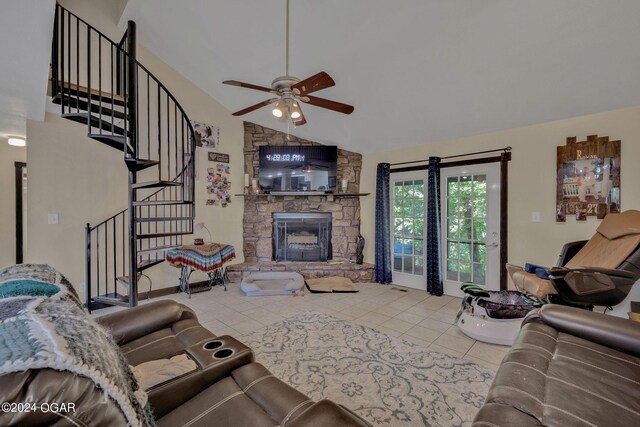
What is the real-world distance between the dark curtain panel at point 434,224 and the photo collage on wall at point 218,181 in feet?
10.9

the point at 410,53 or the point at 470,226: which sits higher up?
the point at 410,53

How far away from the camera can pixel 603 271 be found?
2.28 metres

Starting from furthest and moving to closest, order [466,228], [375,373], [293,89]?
[466,228]
[293,89]
[375,373]

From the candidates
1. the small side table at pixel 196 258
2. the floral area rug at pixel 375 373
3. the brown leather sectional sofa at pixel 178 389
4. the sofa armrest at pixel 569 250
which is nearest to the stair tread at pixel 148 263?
the small side table at pixel 196 258

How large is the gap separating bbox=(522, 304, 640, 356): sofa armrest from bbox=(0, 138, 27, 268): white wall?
679 cm

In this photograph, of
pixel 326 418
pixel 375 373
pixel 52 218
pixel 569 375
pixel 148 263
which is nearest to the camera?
pixel 326 418

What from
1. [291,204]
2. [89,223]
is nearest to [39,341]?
[89,223]

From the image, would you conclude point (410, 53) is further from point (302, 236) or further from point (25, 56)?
point (25, 56)

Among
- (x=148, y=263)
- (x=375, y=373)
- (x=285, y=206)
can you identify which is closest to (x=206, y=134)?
(x=285, y=206)

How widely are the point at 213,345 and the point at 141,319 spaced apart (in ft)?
1.97

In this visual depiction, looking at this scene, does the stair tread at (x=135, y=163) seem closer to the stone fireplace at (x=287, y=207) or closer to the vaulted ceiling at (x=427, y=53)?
the vaulted ceiling at (x=427, y=53)

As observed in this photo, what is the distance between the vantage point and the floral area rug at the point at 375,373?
172 centimetres

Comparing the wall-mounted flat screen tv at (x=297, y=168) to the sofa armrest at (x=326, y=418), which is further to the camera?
the wall-mounted flat screen tv at (x=297, y=168)

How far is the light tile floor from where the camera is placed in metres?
2.58
